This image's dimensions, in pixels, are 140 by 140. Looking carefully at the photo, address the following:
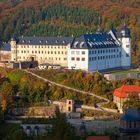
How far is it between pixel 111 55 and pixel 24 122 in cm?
1505

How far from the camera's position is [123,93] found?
59.2 metres

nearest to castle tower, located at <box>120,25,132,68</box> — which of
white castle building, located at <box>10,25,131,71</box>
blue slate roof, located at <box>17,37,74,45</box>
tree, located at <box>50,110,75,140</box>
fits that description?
white castle building, located at <box>10,25,131,71</box>

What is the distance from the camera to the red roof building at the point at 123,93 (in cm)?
5919

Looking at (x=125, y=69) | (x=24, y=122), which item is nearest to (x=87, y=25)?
(x=125, y=69)

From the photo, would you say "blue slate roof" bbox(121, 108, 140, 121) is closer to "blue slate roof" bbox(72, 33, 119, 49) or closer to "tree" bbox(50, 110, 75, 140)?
"tree" bbox(50, 110, 75, 140)

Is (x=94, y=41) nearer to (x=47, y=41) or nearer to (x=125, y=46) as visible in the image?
(x=125, y=46)

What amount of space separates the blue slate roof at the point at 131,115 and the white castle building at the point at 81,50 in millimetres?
12854

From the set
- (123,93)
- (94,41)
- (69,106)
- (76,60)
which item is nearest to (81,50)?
(76,60)

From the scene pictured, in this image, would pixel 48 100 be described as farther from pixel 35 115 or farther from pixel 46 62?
pixel 46 62

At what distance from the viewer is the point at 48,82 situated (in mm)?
64688

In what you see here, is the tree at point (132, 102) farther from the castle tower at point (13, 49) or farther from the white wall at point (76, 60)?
the castle tower at point (13, 49)

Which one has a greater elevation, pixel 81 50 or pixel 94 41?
pixel 94 41

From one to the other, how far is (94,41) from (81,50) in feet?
7.48

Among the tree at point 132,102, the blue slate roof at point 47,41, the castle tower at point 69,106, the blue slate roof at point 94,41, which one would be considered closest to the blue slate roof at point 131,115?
the tree at point 132,102
